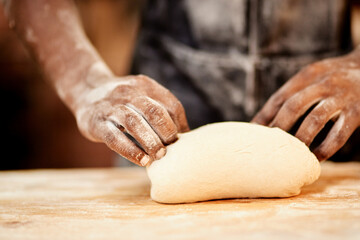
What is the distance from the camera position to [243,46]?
161 cm

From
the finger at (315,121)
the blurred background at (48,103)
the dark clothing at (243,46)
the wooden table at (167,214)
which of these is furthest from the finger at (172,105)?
the blurred background at (48,103)

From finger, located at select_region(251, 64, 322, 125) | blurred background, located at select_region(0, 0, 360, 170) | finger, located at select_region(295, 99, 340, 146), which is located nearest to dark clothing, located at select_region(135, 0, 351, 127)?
finger, located at select_region(251, 64, 322, 125)

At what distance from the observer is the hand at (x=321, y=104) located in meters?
1.22

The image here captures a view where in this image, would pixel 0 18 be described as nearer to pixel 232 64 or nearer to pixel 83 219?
pixel 232 64

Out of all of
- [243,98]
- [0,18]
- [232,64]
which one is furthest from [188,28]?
[0,18]

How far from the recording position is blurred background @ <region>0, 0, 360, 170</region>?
3.19 meters

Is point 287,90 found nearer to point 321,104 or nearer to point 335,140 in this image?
point 321,104

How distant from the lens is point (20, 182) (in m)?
1.55

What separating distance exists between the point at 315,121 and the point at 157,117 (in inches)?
21.3

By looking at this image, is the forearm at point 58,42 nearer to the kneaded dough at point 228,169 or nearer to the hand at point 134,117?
the hand at point 134,117

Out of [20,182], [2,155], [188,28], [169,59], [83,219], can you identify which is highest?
[188,28]

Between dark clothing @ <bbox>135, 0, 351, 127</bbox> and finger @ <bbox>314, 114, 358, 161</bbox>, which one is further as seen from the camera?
dark clothing @ <bbox>135, 0, 351, 127</bbox>

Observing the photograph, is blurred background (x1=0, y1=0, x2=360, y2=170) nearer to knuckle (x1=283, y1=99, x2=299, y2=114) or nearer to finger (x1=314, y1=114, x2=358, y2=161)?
knuckle (x1=283, y1=99, x2=299, y2=114)

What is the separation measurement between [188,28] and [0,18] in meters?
2.18
